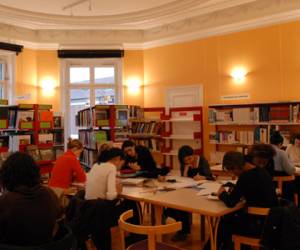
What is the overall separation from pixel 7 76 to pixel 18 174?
646 cm

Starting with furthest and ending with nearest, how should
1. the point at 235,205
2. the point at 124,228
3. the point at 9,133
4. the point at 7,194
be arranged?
the point at 9,133
the point at 235,205
the point at 124,228
the point at 7,194

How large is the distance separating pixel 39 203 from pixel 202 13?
6.25m

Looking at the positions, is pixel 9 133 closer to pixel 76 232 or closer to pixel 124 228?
pixel 76 232

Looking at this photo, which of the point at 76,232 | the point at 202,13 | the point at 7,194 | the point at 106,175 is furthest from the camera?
the point at 202,13

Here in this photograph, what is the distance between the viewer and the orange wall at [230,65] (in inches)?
253

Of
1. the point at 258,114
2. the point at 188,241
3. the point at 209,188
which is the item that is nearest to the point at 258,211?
the point at 209,188

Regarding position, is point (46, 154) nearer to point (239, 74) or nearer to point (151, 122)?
point (151, 122)

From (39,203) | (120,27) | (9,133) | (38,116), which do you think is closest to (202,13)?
(120,27)

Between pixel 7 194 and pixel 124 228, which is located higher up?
pixel 7 194

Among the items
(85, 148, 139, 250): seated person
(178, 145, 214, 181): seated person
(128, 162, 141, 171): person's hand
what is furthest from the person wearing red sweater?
(178, 145, 214, 181): seated person

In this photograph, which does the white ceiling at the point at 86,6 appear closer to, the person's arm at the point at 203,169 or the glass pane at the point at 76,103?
the glass pane at the point at 76,103

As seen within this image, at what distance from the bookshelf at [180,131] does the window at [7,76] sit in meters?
3.48

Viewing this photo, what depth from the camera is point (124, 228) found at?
2650 mm

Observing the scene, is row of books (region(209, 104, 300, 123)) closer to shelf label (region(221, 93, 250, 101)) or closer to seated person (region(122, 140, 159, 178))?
shelf label (region(221, 93, 250, 101))
